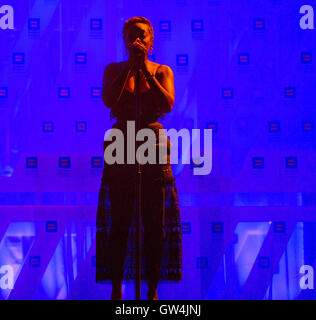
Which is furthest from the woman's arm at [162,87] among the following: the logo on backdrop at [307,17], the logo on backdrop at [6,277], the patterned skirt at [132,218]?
the logo on backdrop at [6,277]

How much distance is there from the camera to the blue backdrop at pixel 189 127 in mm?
3141

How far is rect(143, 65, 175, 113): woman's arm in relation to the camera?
100 inches

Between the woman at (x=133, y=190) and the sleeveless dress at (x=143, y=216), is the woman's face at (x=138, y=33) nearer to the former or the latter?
the woman at (x=133, y=190)

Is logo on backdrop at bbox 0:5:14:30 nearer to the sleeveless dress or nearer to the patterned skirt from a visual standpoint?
the sleeveless dress

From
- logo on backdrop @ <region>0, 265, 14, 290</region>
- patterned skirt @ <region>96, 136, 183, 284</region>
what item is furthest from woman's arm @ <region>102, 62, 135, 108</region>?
logo on backdrop @ <region>0, 265, 14, 290</region>

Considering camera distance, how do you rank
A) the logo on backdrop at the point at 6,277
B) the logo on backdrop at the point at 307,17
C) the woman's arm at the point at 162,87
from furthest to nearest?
the logo on backdrop at the point at 307,17 → the logo on backdrop at the point at 6,277 → the woman's arm at the point at 162,87

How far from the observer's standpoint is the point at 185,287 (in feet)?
10.3

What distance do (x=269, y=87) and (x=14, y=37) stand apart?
173 centimetres

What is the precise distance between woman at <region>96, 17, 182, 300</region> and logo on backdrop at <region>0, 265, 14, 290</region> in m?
0.75

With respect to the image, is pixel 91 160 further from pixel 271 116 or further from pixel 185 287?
pixel 271 116

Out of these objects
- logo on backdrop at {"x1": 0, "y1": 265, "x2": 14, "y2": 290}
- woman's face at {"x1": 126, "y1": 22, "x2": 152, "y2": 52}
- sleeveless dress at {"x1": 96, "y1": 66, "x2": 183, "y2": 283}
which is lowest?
logo on backdrop at {"x1": 0, "y1": 265, "x2": 14, "y2": 290}

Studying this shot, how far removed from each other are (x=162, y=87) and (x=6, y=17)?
4.24 feet

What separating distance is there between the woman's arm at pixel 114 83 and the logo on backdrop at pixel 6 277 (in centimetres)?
133

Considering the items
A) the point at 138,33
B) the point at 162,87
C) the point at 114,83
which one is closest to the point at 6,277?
the point at 114,83
